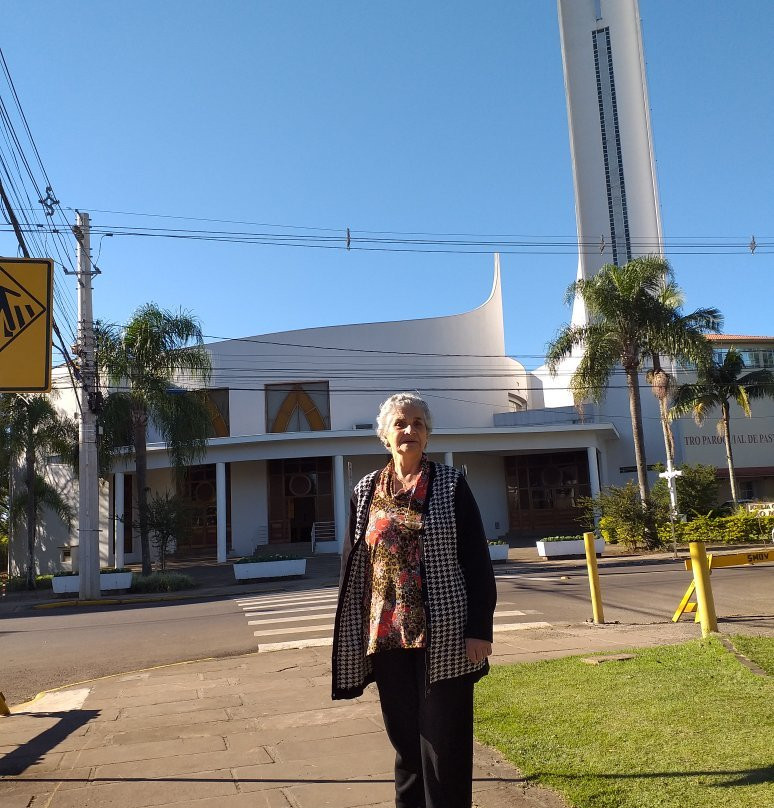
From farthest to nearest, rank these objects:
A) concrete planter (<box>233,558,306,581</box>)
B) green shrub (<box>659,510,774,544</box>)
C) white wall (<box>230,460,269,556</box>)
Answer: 1. white wall (<box>230,460,269,556</box>)
2. green shrub (<box>659,510,774,544</box>)
3. concrete planter (<box>233,558,306,581</box>)

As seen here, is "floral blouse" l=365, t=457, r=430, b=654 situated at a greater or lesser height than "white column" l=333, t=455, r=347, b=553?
lesser

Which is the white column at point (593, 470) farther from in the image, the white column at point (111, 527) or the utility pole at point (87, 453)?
the white column at point (111, 527)

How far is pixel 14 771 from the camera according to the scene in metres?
4.54

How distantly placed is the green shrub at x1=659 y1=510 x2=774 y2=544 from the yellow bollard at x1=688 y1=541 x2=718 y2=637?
17914 mm

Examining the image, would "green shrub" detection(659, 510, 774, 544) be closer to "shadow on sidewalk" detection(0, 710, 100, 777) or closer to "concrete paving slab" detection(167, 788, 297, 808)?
"shadow on sidewalk" detection(0, 710, 100, 777)

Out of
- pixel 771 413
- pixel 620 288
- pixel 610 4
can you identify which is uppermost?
pixel 610 4

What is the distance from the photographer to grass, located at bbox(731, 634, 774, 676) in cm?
585

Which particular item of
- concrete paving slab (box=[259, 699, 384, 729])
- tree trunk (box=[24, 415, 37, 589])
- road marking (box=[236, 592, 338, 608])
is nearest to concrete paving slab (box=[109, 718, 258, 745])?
concrete paving slab (box=[259, 699, 384, 729])

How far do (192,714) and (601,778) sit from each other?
3304 millimetres

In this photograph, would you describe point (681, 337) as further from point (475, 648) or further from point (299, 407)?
point (475, 648)

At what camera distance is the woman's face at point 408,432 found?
334 centimetres

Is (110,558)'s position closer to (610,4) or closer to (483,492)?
(483,492)

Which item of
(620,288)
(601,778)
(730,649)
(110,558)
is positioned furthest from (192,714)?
(110,558)

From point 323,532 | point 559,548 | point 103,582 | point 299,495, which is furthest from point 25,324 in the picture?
point 299,495
